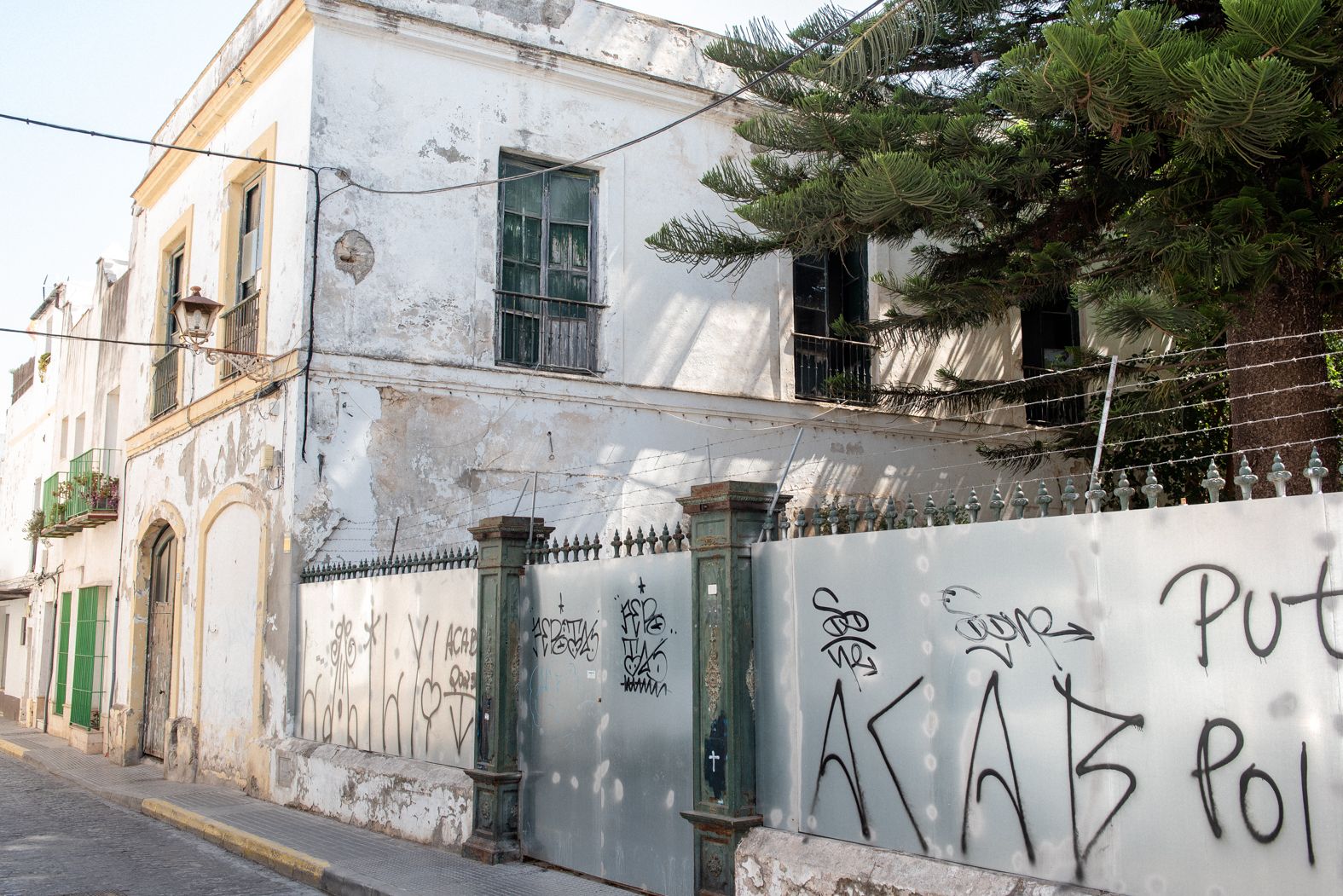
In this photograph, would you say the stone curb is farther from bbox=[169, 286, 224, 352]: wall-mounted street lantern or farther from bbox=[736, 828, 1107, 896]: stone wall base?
bbox=[169, 286, 224, 352]: wall-mounted street lantern

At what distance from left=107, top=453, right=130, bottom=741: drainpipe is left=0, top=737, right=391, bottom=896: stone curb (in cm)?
319

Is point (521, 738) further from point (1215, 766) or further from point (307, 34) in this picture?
point (307, 34)

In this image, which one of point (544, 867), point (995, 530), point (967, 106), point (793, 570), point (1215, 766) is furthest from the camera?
point (967, 106)

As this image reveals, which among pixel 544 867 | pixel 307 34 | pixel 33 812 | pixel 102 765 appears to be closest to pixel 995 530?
pixel 544 867

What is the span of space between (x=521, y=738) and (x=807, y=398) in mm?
6510

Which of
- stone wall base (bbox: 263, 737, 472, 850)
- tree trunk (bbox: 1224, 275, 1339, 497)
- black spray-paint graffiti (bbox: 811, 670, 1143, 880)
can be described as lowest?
stone wall base (bbox: 263, 737, 472, 850)

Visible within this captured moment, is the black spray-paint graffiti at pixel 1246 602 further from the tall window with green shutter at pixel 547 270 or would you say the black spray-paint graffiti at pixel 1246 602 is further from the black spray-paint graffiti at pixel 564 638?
the tall window with green shutter at pixel 547 270

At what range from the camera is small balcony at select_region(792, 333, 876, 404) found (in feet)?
43.9

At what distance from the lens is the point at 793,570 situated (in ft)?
19.4

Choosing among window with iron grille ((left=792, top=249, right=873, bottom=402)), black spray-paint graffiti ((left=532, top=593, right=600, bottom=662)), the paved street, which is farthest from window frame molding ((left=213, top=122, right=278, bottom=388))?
black spray-paint graffiti ((left=532, top=593, right=600, bottom=662))

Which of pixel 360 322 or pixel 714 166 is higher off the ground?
pixel 714 166

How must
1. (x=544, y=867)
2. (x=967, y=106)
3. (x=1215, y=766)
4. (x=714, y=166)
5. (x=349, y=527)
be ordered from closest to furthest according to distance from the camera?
(x=1215, y=766) → (x=544, y=867) → (x=967, y=106) → (x=349, y=527) → (x=714, y=166)

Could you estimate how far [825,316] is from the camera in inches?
540

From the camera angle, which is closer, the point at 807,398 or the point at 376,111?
the point at 376,111
